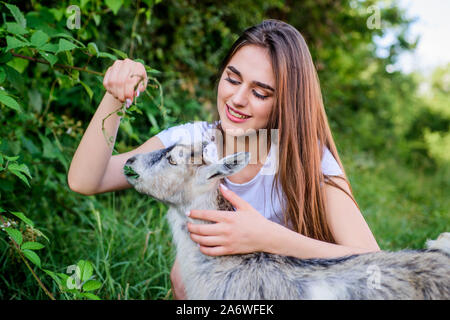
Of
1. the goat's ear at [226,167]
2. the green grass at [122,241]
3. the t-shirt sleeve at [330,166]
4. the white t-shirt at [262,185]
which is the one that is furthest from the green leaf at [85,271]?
the t-shirt sleeve at [330,166]

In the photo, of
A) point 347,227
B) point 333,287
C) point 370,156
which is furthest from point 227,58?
Answer: point 370,156

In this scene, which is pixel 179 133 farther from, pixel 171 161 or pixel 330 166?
pixel 330 166

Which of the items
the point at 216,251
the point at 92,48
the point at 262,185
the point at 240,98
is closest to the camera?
the point at 216,251

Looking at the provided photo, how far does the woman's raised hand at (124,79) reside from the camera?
2117mm

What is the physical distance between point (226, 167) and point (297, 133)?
66 centimetres

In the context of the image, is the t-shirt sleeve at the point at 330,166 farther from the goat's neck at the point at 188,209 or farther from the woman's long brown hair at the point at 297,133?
the goat's neck at the point at 188,209

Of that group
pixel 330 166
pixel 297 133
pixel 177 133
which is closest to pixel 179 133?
pixel 177 133

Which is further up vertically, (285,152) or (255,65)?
(255,65)

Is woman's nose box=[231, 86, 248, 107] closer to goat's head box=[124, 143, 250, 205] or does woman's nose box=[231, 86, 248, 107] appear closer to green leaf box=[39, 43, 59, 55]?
goat's head box=[124, 143, 250, 205]

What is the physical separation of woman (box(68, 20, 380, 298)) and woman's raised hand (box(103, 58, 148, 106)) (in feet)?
0.43

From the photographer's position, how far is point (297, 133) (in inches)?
105

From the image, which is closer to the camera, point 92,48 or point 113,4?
point 92,48

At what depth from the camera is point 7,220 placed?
2.22 metres
